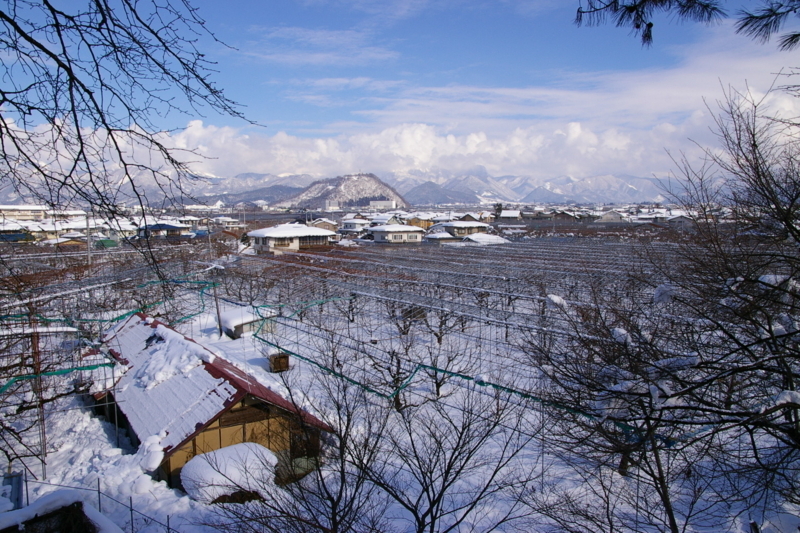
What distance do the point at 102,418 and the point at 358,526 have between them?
6289mm

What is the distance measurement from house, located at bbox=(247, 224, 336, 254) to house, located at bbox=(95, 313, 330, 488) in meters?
17.5

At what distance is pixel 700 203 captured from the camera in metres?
4.02

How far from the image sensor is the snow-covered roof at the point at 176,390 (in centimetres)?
638

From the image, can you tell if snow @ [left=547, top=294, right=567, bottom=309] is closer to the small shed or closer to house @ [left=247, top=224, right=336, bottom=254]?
the small shed

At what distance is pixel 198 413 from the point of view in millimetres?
6457

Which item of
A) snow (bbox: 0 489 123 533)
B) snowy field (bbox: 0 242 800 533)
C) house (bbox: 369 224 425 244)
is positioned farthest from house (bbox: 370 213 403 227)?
snow (bbox: 0 489 123 533)

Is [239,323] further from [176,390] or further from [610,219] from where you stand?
[610,219]

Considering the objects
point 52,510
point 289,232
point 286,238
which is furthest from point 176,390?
point 289,232

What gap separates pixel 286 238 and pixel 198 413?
19.9 meters

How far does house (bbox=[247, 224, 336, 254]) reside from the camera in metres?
25.4

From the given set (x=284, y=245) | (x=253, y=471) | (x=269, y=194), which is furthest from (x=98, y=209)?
(x=269, y=194)

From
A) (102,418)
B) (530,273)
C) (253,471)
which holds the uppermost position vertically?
(530,273)

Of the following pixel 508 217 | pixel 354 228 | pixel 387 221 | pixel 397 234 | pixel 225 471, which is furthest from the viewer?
pixel 508 217

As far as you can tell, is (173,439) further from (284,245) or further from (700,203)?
(284,245)
